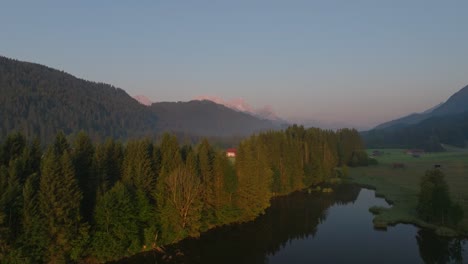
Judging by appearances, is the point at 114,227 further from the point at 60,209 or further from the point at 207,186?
the point at 207,186

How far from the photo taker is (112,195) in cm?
4350

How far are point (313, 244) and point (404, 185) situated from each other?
5435cm

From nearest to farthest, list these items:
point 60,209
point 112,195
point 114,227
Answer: point 60,209 → point 114,227 → point 112,195

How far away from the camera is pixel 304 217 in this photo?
6650 cm


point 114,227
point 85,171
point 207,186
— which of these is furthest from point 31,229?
point 207,186

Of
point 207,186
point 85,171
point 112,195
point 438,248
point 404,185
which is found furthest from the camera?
point 404,185

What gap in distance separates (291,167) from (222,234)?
147ft

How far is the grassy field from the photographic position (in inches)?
2389

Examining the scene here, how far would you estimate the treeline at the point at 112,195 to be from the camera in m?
37.1

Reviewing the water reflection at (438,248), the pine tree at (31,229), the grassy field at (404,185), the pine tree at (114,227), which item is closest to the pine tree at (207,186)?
the pine tree at (114,227)

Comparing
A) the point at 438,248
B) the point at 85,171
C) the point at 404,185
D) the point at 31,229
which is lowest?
the point at 438,248

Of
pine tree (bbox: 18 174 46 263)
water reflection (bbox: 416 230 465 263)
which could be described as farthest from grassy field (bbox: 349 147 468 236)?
pine tree (bbox: 18 174 46 263)

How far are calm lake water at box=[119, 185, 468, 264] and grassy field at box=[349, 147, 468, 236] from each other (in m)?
2.77

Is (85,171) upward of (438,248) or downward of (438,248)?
upward
